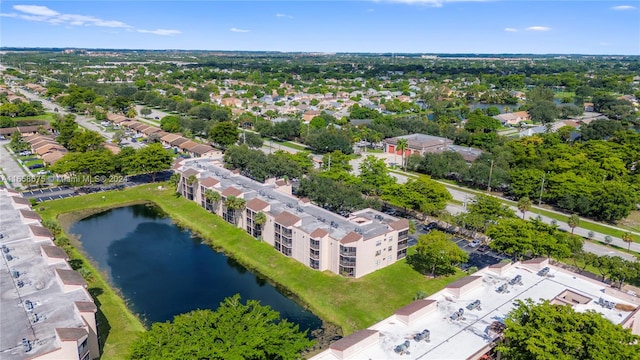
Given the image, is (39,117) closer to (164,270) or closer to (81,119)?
(81,119)

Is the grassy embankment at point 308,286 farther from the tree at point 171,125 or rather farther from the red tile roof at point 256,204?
the tree at point 171,125

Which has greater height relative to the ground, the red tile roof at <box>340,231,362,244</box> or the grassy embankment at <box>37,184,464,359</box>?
the red tile roof at <box>340,231,362,244</box>

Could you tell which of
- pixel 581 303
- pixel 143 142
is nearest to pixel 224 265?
pixel 581 303

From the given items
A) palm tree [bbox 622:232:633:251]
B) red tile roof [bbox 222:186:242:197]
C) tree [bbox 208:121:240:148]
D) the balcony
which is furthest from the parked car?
tree [bbox 208:121:240:148]

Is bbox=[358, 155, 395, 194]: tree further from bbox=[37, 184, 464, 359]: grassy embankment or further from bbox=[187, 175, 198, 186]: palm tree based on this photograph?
bbox=[187, 175, 198, 186]: palm tree

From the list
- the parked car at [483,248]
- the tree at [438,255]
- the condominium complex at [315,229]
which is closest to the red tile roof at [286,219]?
the condominium complex at [315,229]

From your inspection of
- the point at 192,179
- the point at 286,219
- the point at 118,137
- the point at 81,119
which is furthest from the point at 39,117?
the point at 286,219

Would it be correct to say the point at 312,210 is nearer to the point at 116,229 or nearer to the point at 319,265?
the point at 319,265
